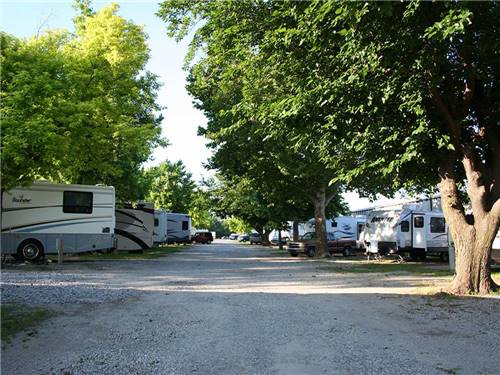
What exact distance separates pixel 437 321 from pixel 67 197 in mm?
17737

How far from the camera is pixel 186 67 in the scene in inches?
732

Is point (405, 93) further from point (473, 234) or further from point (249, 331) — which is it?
point (249, 331)

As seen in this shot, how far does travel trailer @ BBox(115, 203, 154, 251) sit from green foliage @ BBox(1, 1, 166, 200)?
93.2 inches

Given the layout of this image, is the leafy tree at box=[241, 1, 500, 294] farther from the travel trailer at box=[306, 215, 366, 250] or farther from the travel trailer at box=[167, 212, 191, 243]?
the travel trailer at box=[167, 212, 191, 243]

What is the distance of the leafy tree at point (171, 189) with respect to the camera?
226 feet

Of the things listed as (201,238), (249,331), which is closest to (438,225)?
(249,331)

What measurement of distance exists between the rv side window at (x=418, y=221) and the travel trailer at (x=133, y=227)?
1522 centimetres

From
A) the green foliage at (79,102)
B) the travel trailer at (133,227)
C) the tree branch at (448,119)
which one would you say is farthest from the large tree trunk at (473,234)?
the travel trailer at (133,227)

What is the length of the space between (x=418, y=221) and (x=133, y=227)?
16220 mm

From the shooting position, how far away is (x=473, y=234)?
12727mm

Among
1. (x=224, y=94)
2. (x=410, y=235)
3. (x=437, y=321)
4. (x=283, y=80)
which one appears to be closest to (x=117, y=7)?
(x=224, y=94)

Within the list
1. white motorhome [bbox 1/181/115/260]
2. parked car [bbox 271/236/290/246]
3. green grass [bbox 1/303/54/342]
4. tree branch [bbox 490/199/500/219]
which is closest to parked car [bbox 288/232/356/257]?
white motorhome [bbox 1/181/115/260]

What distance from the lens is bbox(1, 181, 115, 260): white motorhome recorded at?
21.4 meters

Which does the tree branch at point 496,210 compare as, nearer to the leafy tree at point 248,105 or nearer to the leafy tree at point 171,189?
the leafy tree at point 248,105
